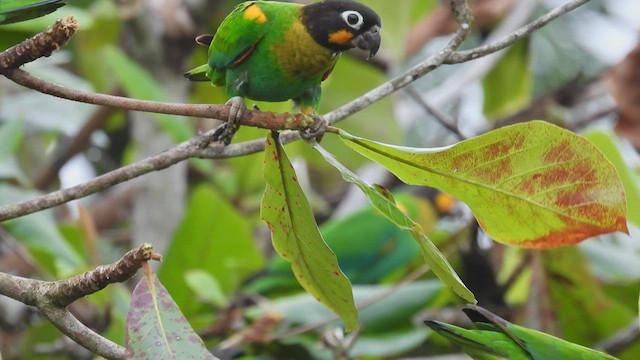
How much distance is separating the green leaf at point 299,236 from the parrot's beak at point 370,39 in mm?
309

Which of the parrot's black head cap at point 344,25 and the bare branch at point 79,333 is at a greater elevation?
the parrot's black head cap at point 344,25

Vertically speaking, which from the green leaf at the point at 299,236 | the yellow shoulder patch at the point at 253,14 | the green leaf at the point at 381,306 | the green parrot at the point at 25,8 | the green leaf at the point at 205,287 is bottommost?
the green leaf at the point at 381,306

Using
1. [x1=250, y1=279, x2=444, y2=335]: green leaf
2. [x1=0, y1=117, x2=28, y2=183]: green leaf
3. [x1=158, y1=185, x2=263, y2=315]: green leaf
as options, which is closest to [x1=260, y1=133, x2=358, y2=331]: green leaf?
[x1=250, y1=279, x2=444, y2=335]: green leaf

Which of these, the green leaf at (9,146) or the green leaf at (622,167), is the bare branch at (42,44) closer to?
the green leaf at (622,167)

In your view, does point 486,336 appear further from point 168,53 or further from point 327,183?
point 327,183

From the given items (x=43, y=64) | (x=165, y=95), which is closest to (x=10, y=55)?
(x=165, y=95)

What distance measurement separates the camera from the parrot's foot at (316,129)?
37.1 inches

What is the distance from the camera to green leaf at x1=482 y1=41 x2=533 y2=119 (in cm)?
274

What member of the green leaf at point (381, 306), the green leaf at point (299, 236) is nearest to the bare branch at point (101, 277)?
the green leaf at point (299, 236)

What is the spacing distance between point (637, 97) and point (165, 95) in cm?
102

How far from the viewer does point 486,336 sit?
3.08ft

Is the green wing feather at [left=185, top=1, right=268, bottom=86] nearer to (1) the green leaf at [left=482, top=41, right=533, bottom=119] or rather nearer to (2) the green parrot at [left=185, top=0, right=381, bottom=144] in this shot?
(2) the green parrot at [left=185, top=0, right=381, bottom=144]

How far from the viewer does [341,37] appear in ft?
4.02

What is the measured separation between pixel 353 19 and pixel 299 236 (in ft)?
1.12
